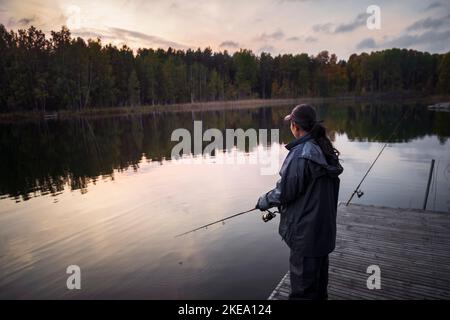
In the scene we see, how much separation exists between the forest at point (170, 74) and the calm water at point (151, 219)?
50.4m

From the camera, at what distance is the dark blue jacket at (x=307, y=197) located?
3.83m

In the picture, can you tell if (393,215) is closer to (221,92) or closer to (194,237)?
(194,237)

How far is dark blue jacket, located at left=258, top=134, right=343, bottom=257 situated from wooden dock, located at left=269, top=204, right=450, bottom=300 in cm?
200

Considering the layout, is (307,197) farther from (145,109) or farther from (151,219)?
(145,109)

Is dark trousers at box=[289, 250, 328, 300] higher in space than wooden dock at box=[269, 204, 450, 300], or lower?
higher

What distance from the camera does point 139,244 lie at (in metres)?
9.68

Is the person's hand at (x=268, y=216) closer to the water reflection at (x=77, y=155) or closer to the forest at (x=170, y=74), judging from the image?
the water reflection at (x=77, y=155)

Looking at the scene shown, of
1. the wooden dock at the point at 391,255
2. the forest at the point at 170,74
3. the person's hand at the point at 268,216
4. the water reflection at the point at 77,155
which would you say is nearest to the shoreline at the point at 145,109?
the forest at the point at 170,74

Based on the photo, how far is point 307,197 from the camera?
394 cm

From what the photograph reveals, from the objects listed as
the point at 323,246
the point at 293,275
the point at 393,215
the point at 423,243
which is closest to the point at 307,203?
the point at 323,246

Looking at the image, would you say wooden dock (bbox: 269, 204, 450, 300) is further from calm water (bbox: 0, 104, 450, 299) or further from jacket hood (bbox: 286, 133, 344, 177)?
jacket hood (bbox: 286, 133, 344, 177)

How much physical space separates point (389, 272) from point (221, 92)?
10450cm

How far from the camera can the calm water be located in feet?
25.3

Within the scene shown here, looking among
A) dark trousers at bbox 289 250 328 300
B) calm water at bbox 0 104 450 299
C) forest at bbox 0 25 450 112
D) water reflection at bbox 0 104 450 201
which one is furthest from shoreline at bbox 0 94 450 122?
dark trousers at bbox 289 250 328 300
